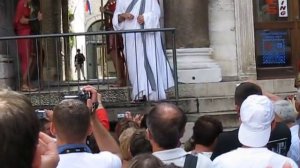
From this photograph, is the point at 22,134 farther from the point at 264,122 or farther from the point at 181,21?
the point at 181,21

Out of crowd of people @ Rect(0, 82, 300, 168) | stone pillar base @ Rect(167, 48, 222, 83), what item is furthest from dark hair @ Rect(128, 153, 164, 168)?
stone pillar base @ Rect(167, 48, 222, 83)

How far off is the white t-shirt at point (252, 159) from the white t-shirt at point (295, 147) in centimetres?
149

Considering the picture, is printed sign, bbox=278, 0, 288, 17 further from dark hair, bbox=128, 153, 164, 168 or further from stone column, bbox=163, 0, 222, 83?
dark hair, bbox=128, 153, 164, 168

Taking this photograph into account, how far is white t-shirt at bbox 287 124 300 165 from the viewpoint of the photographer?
5402 millimetres

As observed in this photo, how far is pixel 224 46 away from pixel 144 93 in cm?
171

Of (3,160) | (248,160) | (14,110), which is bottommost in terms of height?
(248,160)

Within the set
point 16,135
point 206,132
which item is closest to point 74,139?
point 206,132

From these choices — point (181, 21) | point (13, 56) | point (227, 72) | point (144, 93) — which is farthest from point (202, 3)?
point (13, 56)

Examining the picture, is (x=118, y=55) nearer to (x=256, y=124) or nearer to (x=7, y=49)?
(x=7, y=49)

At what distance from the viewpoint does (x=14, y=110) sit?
2.04m

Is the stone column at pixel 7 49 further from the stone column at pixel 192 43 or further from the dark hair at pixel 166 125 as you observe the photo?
the dark hair at pixel 166 125

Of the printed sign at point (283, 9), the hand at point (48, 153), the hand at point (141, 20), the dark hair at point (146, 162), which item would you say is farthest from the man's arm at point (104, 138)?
the printed sign at point (283, 9)

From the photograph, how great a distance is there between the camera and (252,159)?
3.91 m

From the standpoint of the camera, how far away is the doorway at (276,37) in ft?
34.4
